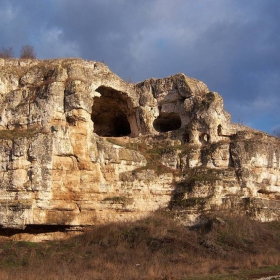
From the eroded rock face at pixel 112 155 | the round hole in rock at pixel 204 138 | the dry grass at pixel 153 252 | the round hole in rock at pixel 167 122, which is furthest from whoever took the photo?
the round hole in rock at pixel 167 122

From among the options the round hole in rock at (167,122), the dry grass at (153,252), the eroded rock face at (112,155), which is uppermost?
the round hole in rock at (167,122)

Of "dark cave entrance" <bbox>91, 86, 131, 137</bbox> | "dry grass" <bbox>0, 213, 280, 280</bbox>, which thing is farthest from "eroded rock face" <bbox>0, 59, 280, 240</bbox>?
"dry grass" <bbox>0, 213, 280, 280</bbox>

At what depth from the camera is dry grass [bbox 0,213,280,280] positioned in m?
16.5

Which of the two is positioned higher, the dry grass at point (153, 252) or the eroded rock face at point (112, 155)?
the eroded rock face at point (112, 155)

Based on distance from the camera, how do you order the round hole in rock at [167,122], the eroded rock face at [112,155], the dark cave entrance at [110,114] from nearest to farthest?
1. the eroded rock face at [112,155]
2. the dark cave entrance at [110,114]
3. the round hole in rock at [167,122]

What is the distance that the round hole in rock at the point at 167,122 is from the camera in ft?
98.2

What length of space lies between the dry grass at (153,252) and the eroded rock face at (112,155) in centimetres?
126

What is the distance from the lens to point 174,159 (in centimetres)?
2619

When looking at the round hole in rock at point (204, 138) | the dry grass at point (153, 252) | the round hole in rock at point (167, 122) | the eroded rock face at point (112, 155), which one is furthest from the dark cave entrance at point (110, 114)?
the dry grass at point (153, 252)

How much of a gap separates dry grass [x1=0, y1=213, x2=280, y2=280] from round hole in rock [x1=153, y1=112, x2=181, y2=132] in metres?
8.36

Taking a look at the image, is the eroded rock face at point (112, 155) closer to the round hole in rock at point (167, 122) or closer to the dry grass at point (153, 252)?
the round hole in rock at point (167, 122)

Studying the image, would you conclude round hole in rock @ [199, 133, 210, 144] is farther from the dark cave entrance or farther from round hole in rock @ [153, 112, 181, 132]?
the dark cave entrance

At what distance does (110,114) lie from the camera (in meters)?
31.9

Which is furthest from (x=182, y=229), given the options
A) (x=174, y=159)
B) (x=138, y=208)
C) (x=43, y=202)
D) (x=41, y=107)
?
(x=41, y=107)
